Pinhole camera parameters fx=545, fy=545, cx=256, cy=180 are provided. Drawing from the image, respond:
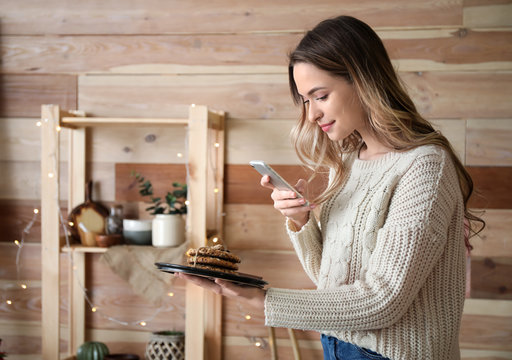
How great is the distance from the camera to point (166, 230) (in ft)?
6.19

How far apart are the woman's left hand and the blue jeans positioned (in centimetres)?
23

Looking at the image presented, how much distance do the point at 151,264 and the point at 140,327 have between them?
0.41 meters

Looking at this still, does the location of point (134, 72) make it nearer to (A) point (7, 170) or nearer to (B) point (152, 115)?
(B) point (152, 115)

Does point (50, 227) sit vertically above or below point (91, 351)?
above

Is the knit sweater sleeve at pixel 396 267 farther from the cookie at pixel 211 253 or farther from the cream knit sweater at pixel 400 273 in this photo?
the cookie at pixel 211 253

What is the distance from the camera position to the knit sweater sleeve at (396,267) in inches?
39.9

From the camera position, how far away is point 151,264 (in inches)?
73.5

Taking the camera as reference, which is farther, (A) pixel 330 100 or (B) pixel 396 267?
(A) pixel 330 100

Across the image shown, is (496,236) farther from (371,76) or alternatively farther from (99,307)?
(99,307)

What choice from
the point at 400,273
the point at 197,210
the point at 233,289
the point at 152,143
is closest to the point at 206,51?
the point at 152,143

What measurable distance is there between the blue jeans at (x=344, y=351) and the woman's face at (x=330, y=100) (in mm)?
452

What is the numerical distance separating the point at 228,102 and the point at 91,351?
105 centimetres

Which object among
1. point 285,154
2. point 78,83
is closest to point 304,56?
point 285,154

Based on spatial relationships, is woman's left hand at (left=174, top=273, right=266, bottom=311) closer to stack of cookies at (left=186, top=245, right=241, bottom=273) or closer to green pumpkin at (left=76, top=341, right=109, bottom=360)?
stack of cookies at (left=186, top=245, right=241, bottom=273)
